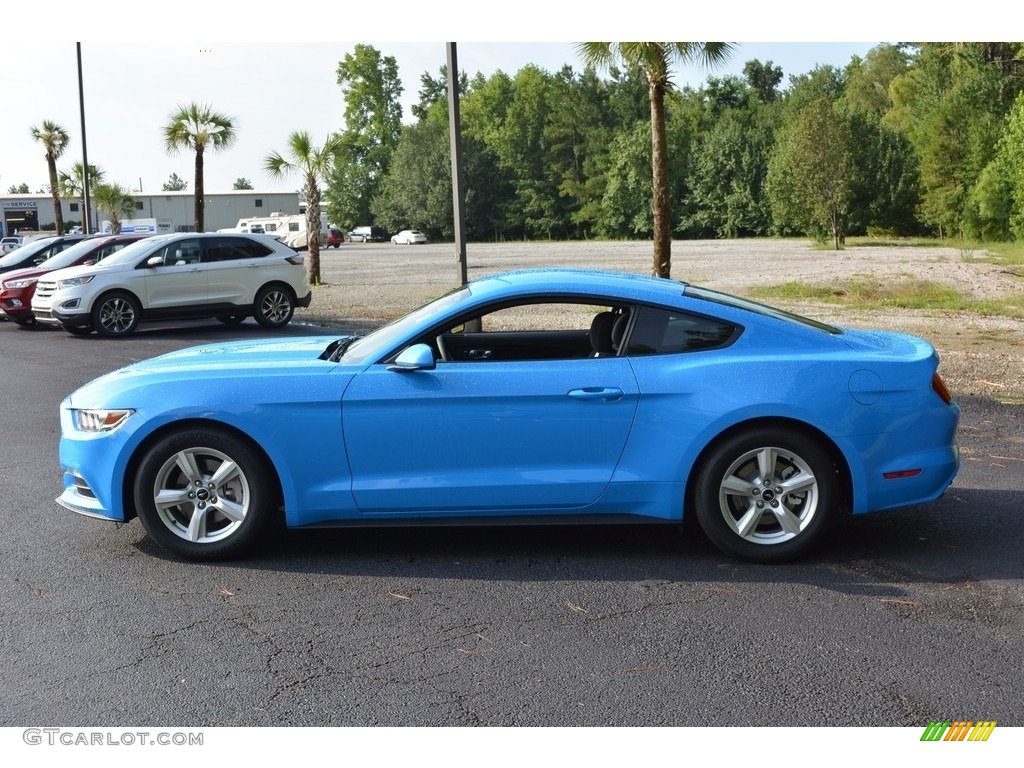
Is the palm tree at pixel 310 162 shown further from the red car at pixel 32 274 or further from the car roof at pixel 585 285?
the car roof at pixel 585 285

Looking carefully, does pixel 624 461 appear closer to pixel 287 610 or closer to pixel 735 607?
pixel 735 607

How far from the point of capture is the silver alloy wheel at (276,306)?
62.2 ft

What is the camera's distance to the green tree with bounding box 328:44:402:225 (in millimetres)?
108500

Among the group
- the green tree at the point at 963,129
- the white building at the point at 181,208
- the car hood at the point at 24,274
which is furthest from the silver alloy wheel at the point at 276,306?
the white building at the point at 181,208

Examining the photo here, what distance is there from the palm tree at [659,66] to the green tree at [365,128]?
291 ft

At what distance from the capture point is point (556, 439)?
5.32 m

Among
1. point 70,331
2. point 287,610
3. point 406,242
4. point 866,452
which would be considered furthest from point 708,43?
point 406,242

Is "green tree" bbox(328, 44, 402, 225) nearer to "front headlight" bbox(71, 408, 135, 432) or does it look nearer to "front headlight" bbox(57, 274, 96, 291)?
"front headlight" bbox(57, 274, 96, 291)

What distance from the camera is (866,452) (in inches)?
209

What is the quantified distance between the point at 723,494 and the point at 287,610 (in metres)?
2.09

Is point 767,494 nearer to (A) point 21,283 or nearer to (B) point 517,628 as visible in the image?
(B) point 517,628

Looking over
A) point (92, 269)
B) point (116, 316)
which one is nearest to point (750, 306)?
point (116, 316)

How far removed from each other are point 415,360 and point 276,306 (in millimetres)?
14318

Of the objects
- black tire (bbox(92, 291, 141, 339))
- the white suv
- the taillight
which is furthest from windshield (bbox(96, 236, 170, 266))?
the taillight
